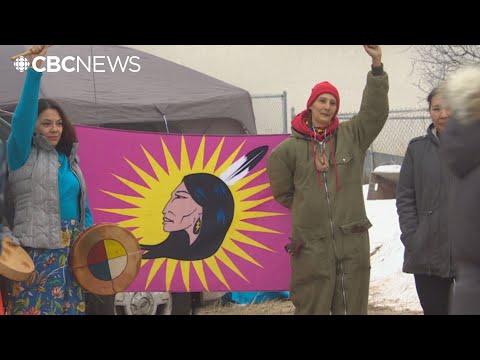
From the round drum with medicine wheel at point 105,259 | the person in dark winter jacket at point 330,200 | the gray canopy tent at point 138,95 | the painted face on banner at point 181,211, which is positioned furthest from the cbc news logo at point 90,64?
the person in dark winter jacket at point 330,200

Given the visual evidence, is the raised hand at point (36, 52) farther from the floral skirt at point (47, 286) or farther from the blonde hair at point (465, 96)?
the blonde hair at point (465, 96)

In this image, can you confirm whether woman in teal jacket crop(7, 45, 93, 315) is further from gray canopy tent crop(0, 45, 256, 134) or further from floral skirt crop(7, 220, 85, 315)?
gray canopy tent crop(0, 45, 256, 134)

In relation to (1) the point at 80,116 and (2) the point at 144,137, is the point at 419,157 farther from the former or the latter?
(1) the point at 80,116

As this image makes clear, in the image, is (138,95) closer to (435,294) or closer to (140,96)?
(140,96)

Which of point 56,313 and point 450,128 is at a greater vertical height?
point 450,128

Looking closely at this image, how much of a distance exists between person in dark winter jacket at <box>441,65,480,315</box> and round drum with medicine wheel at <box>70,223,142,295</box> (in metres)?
2.33

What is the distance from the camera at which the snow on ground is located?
771 cm

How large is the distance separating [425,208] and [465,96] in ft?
6.51

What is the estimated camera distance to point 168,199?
19.6 feet

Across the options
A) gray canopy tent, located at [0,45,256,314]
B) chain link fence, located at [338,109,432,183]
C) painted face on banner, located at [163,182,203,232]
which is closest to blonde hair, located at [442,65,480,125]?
painted face on banner, located at [163,182,203,232]

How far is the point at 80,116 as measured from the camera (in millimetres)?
8695

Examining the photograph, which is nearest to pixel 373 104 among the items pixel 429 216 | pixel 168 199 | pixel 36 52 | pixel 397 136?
pixel 429 216

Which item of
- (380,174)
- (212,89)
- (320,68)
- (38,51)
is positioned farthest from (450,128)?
(320,68)

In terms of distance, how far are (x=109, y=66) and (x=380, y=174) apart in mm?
4082
